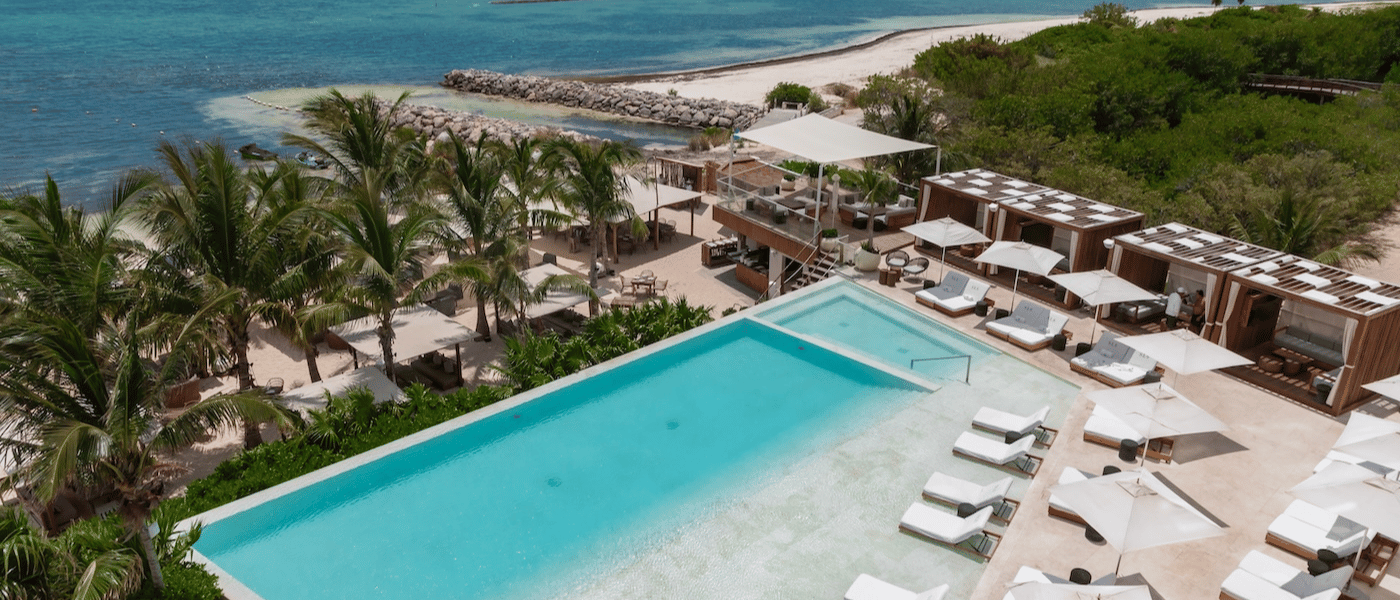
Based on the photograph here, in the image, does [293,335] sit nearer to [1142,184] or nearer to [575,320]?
[575,320]

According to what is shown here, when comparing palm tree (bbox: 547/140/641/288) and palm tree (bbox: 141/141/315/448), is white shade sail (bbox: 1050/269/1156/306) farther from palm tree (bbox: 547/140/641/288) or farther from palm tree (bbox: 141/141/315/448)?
palm tree (bbox: 141/141/315/448)

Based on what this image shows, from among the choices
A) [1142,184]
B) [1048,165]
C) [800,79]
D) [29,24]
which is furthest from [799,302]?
[29,24]

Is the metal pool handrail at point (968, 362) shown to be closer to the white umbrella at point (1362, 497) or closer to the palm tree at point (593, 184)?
the white umbrella at point (1362, 497)

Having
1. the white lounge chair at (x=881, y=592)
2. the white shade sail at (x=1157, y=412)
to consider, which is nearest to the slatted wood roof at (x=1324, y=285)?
the white shade sail at (x=1157, y=412)

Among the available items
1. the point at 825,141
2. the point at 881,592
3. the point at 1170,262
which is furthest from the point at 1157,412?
the point at 825,141

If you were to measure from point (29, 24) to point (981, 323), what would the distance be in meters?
141

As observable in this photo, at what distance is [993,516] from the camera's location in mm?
12312

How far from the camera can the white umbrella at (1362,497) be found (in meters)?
9.73

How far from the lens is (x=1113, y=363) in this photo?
53.8ft

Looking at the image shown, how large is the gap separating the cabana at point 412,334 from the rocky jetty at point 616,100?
108 ft

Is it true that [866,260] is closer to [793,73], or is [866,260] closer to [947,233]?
[947,233]

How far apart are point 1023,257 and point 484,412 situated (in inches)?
442

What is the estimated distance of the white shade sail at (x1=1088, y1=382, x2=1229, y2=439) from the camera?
1235 cm

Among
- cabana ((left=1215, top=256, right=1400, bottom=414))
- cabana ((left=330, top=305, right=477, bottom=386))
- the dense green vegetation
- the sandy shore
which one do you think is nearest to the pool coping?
cabana ((left=330, top=305, right=477, bottom=386))
